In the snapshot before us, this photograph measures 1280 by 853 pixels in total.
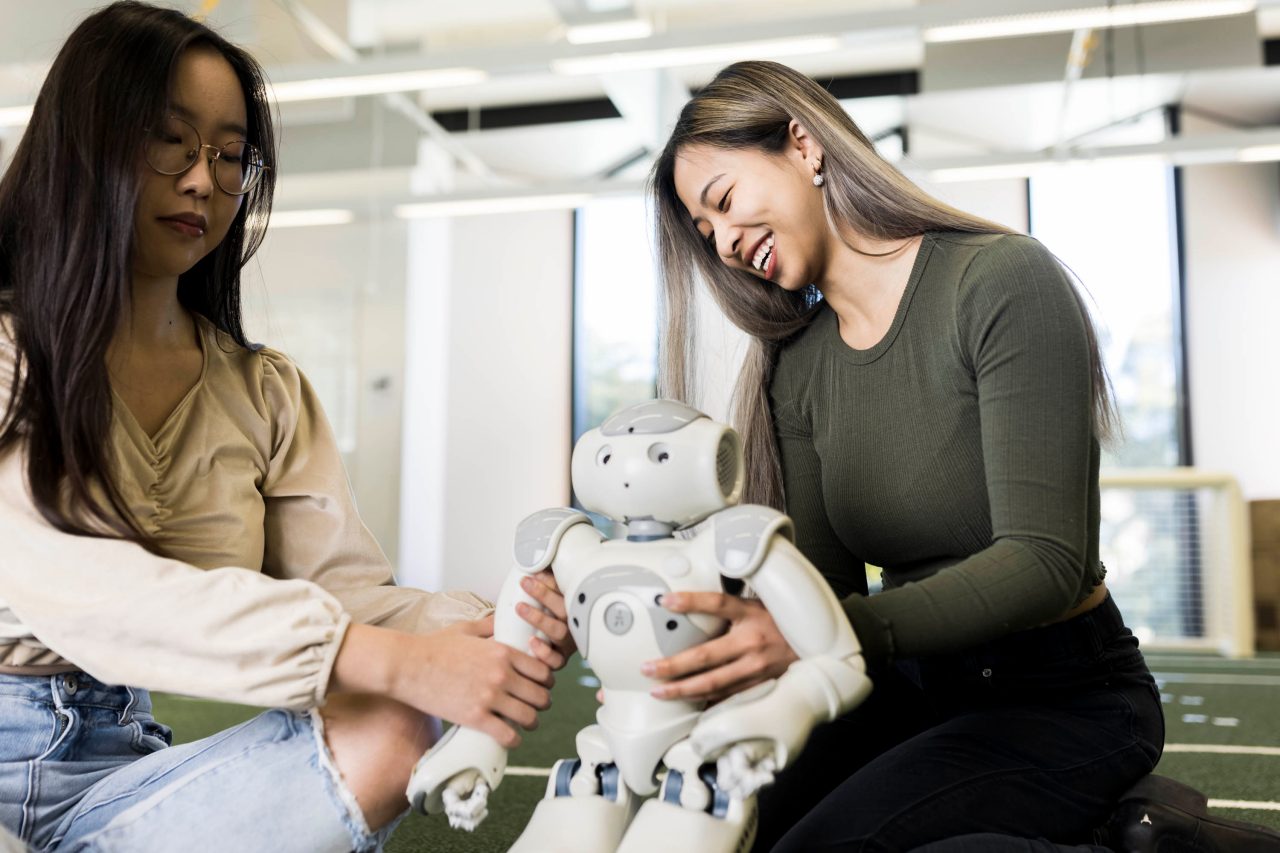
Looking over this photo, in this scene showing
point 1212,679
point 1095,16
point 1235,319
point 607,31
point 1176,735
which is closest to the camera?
point 1176,735

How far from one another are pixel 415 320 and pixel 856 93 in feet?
10.2

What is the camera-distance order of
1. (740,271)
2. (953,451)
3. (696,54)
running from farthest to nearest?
(696,54)
(740,271)
(953,451)

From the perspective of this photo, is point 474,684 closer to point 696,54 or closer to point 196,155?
point 196,155

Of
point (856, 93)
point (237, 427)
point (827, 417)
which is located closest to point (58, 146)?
point (237, 427)

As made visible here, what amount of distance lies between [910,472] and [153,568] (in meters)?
0.90

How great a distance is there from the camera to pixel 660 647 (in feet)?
3.46

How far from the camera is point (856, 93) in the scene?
22.1ft

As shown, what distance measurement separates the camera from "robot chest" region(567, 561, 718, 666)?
1054 mm

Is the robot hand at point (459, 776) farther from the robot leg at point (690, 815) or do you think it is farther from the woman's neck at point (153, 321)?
the woman's neck at point (153, 321)

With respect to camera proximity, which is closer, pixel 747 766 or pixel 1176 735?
pixel 747 766

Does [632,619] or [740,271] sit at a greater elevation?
[740,271]

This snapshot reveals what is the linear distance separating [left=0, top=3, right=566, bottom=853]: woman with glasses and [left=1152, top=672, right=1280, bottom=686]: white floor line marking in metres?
3.62

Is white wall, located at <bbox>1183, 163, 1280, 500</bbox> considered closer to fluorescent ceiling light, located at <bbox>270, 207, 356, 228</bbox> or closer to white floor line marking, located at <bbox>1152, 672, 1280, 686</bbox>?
white floor line marking, located at <bbox>1152, 672, 1280, 686</bbox>

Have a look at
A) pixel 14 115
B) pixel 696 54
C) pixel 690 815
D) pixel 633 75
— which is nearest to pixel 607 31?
pixel 696 54
